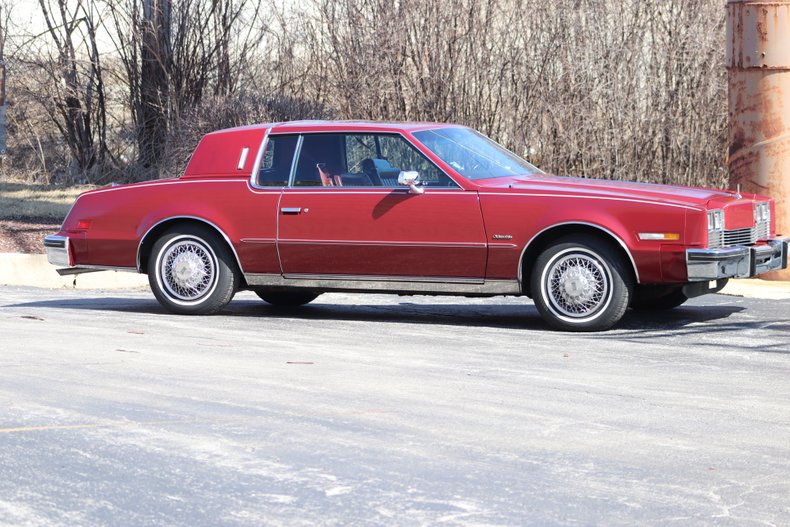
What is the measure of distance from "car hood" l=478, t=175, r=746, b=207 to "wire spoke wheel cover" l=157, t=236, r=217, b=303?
2265mm

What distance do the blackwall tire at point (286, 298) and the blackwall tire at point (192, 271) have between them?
1043 millimetres

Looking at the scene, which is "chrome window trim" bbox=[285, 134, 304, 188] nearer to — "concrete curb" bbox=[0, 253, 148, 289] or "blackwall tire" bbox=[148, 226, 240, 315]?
"blackwall tire" bbox=[148, 226, 240, 315]

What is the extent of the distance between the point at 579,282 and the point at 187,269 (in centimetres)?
308

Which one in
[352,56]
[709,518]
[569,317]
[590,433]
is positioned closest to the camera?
[709,518]

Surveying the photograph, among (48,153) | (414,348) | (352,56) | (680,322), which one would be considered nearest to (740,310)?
(680,322)

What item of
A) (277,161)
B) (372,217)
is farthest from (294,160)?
(372,217)

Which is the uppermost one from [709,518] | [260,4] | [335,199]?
[260,4]

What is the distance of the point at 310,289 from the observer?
36.3 feet

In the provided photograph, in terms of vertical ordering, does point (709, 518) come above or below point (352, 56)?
below

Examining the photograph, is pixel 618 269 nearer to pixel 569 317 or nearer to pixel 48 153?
pixel 569 317

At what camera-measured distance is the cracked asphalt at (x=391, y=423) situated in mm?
5242

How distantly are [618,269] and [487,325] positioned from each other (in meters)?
1.32

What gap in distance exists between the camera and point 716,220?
9.83 m

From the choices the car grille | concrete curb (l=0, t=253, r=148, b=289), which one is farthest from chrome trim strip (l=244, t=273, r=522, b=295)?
concrete curb (l=0, t=253, r=148, b=289)
